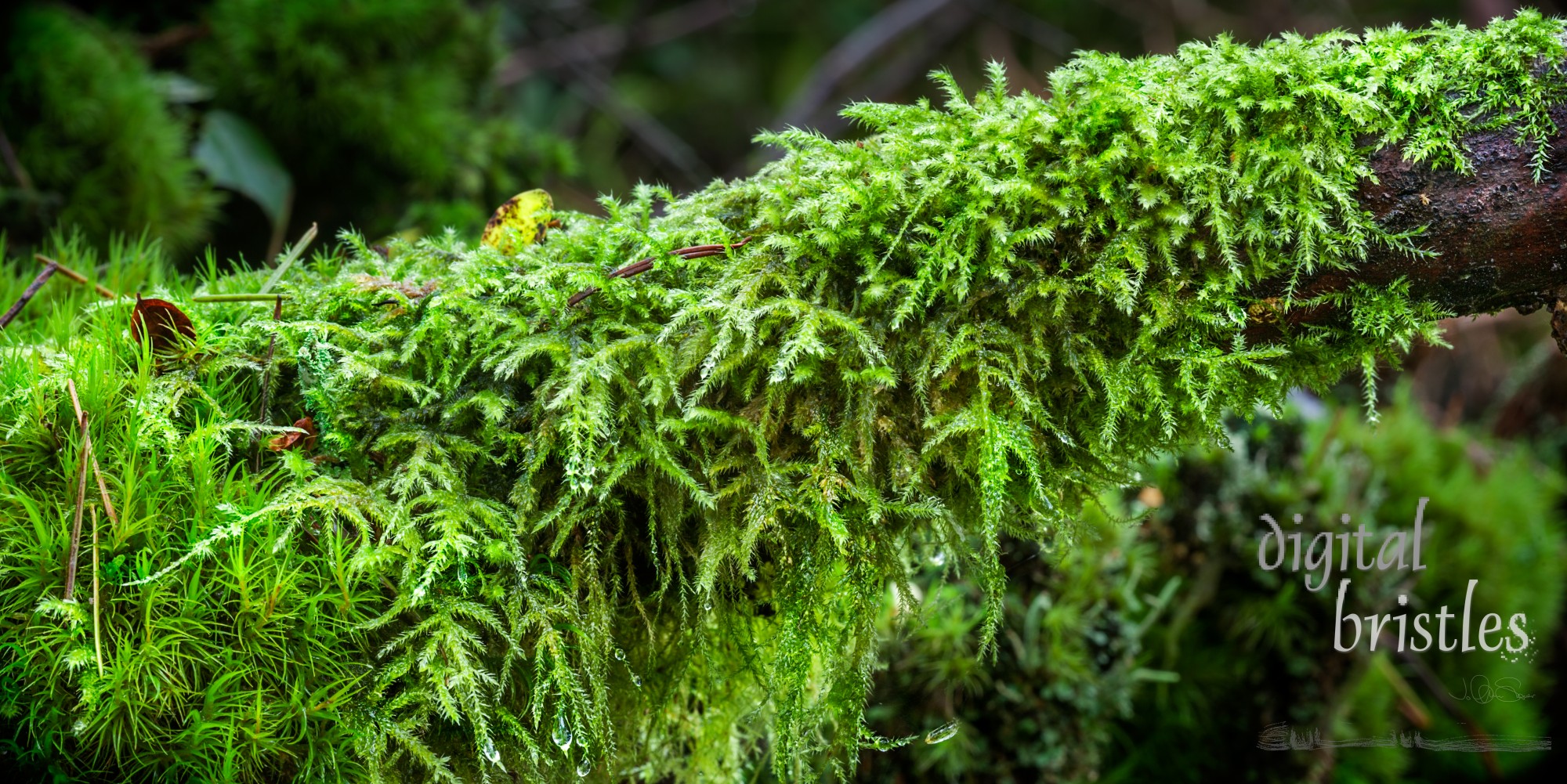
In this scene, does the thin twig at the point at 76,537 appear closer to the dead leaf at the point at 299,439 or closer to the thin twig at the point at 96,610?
the thin twig at the point at 96,610

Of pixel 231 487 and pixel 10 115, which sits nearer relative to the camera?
pixel 231 487

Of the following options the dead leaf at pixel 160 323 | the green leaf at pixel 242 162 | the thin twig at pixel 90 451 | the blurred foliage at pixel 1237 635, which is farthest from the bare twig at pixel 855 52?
the thin twig at pixel 90 451

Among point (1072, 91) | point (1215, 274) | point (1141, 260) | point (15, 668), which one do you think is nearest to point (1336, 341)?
point (1215, 274)

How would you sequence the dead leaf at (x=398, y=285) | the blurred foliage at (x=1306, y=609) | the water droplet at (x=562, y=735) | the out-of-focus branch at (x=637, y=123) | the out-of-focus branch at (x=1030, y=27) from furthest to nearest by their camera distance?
the out-of-focus branch at (x=1030, y=27) < the out-of-focus branch at (x=637, y=123) < the blurred foliage at (x=1306, y=609) < the dead leaf at (x=398, y=285) < the water droplet at (x=562, y=735)

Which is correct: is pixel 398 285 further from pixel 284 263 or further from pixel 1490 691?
pixel 1490 691

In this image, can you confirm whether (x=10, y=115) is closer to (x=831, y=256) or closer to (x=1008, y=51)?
(x=831, y=256)

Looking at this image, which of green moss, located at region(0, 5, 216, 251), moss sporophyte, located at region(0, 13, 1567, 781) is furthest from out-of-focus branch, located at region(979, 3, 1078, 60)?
moss sporophyte, located at region(0, 13, 1567, 781)
